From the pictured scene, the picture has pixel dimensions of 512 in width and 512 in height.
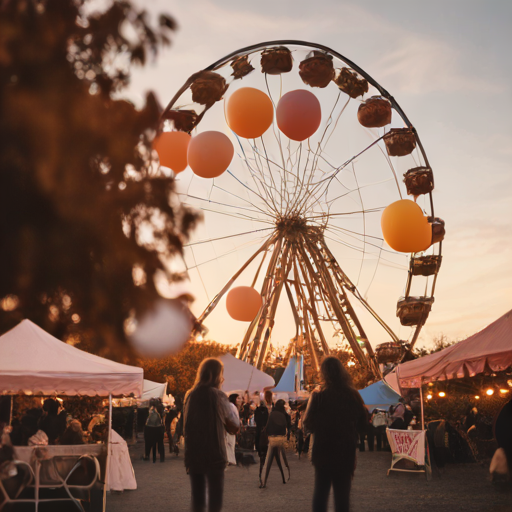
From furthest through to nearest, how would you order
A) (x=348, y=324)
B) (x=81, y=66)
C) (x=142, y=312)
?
1. (x=348, y=324)
2. (x=142, y=312)
3. (x=81, y=66)

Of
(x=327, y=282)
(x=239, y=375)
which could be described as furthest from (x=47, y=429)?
(x=327, y=282)

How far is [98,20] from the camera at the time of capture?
2.09 meters

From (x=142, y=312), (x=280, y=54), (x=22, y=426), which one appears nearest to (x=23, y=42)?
(x=142, y=312)

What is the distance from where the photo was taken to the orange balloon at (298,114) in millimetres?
10258

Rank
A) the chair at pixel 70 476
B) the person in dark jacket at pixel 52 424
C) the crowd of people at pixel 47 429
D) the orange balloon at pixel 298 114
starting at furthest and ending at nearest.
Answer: the orange balloon at pixel 298 114, the person in dark jacket at pixel 52 424, the crowd of people at pixel 47 429, the chair at pixel 70 476

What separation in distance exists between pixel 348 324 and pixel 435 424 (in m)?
4.09

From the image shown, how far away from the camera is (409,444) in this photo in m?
11.8

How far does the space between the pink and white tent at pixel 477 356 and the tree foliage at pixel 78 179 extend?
240 inches

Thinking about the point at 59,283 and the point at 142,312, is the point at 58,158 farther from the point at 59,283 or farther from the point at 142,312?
the point at 142,312

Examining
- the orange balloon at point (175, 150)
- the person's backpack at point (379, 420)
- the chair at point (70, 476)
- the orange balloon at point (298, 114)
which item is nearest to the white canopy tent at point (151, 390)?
the person's backpack at point (379, 420)

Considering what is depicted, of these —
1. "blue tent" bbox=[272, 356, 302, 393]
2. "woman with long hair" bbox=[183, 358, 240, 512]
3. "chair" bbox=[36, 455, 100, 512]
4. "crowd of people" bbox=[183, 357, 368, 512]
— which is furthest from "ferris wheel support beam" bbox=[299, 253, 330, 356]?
"woman with long hair" bbox=[183, 358, 240, 512]

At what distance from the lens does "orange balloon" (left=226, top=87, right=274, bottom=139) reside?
9852 mm

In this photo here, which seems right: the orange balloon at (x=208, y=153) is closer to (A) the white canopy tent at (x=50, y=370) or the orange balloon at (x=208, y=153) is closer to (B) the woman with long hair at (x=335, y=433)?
(A) the white canopy tent at (x=50, y=370)

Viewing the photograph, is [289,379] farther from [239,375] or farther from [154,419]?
[154,419]
